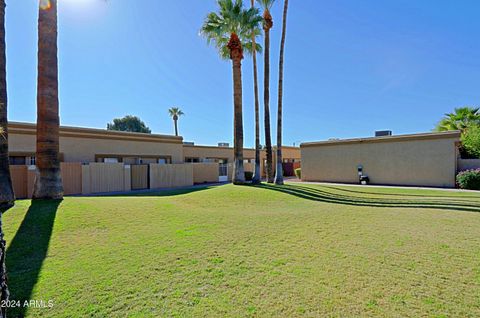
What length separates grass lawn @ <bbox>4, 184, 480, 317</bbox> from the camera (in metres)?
3.33

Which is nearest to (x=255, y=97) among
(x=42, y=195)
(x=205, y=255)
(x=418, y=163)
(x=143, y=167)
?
(x=143, y=167)

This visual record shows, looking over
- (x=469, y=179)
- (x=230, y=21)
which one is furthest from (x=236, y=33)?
(x=469, y=179)

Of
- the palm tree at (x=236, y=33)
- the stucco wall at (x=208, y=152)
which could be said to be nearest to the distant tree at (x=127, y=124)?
the stucco wall at (x=208, y=152)

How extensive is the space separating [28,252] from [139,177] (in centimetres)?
1638

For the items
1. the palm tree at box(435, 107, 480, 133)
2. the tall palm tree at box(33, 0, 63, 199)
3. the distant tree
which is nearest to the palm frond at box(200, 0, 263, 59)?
the tall palm tree at box(33, 0, 63, 199)

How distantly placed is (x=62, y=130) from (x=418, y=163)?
2559cm

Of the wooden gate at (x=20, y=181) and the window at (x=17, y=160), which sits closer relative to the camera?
the wooden gate at (x=20, y=181)

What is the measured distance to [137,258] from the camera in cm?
482

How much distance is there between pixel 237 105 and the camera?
Answer: 1772cm

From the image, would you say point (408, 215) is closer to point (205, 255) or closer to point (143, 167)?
point (205, 255)

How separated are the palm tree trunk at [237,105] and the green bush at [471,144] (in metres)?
16.4

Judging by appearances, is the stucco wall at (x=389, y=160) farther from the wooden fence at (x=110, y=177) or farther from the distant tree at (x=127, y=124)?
the distant tree at (x=127, y=124)

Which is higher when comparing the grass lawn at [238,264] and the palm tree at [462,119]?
the palm tree at [462,119]

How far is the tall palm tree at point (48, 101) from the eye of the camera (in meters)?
9.37
